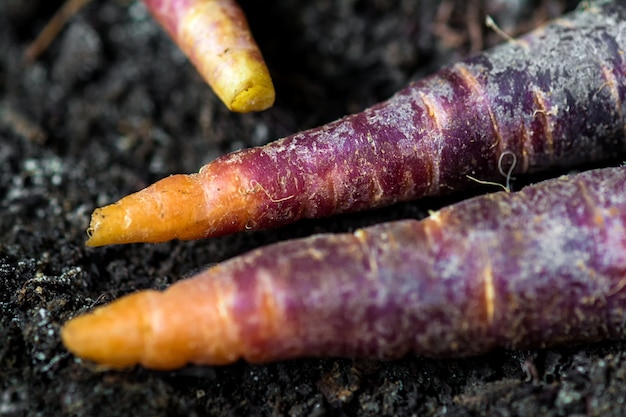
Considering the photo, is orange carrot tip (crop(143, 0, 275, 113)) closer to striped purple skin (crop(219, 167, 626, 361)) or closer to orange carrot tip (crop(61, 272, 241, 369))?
striped purple skin (crop(219, 167, 626, 361))

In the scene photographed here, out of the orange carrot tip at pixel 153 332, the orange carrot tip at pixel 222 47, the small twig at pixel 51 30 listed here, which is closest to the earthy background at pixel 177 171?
the small twig at pixel 51 30

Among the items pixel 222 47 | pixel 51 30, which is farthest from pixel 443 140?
pixel 51 30

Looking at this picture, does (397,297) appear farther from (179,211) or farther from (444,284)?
(179,211)

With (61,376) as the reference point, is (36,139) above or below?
above

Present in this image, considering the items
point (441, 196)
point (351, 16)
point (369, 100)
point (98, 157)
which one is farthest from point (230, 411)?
point (351, 16)

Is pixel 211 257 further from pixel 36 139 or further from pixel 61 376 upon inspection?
pixel 36 139
